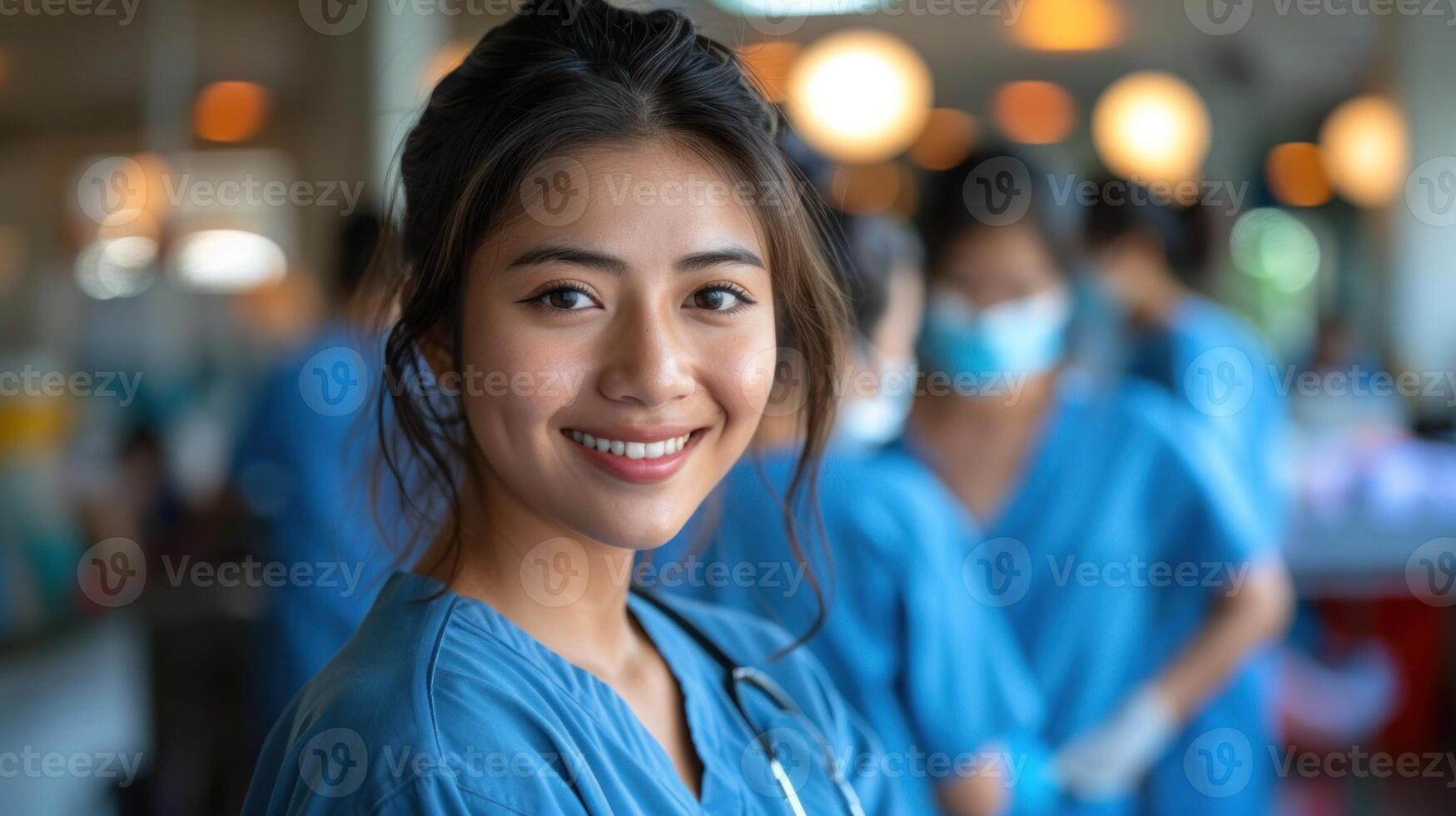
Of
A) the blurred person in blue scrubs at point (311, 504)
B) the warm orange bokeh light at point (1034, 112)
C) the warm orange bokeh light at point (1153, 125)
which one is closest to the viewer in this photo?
the blurred person in blue scrubs at point (311, 504)

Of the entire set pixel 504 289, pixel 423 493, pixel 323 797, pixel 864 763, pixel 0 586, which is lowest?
pixel 0 586

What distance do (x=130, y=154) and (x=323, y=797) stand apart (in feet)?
14.4

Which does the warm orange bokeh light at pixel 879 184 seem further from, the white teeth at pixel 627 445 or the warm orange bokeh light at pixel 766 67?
the white teeth at pixel 627 445

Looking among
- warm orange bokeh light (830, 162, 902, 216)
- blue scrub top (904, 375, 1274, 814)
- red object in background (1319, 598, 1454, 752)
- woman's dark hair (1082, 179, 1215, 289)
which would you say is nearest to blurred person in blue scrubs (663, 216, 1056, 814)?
blue scrub top (904, 375, 1274, 814)

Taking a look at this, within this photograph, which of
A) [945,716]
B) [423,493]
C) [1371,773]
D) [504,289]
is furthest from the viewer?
[1371,773]

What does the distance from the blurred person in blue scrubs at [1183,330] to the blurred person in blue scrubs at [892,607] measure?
1244mm

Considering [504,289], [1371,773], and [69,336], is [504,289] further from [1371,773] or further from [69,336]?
[69,336]

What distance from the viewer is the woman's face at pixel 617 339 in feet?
2.64

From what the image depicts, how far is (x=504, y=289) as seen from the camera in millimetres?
822

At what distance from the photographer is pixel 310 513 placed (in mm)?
2168

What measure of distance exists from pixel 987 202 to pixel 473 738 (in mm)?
1264

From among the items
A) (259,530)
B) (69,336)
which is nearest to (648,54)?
(259,530)

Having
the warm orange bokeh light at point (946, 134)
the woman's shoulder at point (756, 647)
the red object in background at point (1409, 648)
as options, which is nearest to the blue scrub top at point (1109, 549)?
the woman's shoulder at point (756, 647)

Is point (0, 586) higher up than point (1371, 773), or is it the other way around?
point (0, 586)
